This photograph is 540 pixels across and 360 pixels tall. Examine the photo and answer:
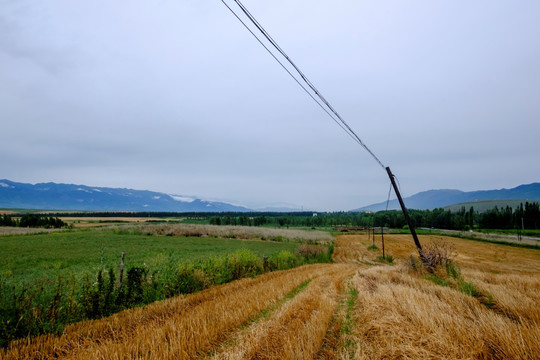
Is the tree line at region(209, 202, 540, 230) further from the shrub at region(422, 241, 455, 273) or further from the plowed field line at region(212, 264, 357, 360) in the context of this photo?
the plowed field line at region(212, 264, 357, 360)

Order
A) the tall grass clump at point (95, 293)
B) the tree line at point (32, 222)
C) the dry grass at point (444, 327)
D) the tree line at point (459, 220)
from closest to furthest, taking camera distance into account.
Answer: the dry grass at point (444, 327) → the tall grass clump at point (95, 293) → the tree line at point (32, 222) → the tree line at point (459, 220)

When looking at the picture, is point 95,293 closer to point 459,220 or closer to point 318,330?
point 318,330

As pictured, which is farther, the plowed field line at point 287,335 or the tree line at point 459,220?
the tree line at point 459,220

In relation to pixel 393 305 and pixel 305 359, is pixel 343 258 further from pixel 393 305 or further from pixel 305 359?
pixel 305 359

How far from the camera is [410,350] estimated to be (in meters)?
4.58

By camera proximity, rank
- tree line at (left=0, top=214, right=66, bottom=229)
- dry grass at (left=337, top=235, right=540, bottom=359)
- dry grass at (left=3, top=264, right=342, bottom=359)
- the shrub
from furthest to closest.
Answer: tree line at (left=0, top=214, right=66, bottom=229) < the shrub < dry grass at (left=3, top=264, right=342, bottom=359) < dry grass at (left=337, top=235, right=540, bottom=359)

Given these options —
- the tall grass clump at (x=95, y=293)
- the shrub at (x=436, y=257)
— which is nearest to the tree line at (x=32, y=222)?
the tall grass clump at (x=95, y=293)

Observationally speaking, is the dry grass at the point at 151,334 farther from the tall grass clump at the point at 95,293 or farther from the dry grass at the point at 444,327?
the dry grass at the point at 444,327

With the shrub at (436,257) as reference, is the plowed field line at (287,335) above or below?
below

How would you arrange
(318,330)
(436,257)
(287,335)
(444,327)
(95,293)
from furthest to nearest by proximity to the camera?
(436,257), (95,293), (318,330), (287,335), (444,327)

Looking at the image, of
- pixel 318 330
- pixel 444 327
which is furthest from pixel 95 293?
pixel 444 327

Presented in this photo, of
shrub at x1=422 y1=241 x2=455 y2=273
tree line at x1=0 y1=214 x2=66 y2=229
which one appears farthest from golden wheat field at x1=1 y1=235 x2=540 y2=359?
tree line at x1=0 y1=214 x2=66 y2=229

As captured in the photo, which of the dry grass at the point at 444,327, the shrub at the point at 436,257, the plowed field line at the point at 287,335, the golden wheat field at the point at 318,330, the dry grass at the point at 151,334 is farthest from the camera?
the shrub at the point at 436,257

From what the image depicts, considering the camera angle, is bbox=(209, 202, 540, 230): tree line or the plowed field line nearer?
the plowed field line
